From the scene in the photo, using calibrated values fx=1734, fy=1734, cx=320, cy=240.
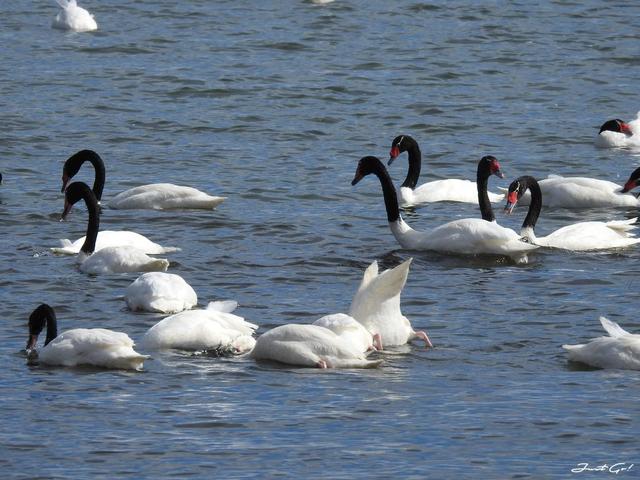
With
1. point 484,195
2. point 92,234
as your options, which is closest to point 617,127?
point 484,195

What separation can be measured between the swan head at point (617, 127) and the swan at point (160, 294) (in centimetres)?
1070

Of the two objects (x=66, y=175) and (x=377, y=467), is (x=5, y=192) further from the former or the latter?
(x=377, y=467)

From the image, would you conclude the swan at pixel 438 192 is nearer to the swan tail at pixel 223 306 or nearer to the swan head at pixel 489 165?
the swan head at pixel 489 165

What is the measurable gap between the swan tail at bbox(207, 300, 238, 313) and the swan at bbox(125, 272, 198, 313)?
50 cm

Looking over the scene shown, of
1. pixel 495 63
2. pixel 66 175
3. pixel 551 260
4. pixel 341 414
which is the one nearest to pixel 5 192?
pixel 66 175

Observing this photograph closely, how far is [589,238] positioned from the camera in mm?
16484

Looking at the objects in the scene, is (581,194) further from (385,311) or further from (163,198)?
(385,311)

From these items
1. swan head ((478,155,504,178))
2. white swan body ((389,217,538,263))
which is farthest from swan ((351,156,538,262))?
swan head ((478,155,504,178))

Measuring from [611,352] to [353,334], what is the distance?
177 cm

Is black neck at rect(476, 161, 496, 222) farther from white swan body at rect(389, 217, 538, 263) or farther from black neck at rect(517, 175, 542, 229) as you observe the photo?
white swan body at rect(389, 217, 538, 263)

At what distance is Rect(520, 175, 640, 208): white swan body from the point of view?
19.0 meters

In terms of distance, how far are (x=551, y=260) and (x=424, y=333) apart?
3925mm

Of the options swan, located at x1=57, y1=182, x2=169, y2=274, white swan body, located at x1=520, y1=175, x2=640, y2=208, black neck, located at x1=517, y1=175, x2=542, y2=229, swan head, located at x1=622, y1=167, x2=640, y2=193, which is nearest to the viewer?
swan, located at x1=57, y1=182, x2=169, y2=274

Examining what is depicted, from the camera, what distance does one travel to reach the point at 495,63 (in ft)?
95.2
